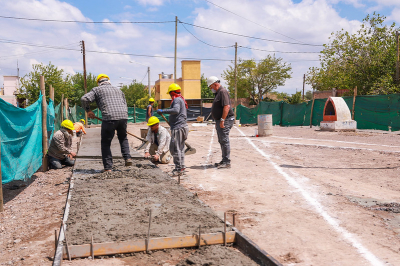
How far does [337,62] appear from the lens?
34.5 m

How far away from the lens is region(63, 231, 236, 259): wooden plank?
3193mm

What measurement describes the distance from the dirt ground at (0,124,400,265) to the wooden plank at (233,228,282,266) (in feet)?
0.65

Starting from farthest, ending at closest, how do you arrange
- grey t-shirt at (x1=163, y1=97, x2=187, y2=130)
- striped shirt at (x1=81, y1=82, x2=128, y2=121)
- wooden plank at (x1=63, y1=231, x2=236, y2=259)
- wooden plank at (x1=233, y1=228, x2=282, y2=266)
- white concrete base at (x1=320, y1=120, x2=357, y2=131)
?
white concrete base at (x1=320, y1=120, x2=357, y2=131) → grey t-shirt at (x1=163, y1=97, x2=187, y2=130) → striped shirt at (x1=81, y1=82, x2=128, y2=121) → wooden plank at (x1=63, y1=231, x2=236, y2=259) → wooden plank at (x1=233, y1=228, x2=282, y2=266)

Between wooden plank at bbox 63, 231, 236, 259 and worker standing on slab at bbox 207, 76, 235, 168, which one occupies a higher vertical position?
Result: worker standing on slab at bbox 207, 76, 235, 168

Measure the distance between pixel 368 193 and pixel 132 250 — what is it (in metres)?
3.98

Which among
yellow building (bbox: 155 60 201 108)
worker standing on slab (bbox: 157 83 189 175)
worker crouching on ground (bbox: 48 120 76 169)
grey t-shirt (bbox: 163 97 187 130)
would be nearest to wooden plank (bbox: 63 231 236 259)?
worker standing on slab (bbox: 157 83 189 175)

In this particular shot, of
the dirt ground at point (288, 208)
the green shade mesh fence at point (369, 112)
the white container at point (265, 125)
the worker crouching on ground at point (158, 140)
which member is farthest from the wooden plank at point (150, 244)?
the green shade mesh fence at point (369, 112)

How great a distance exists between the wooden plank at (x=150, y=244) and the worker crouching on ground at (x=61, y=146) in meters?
5.97

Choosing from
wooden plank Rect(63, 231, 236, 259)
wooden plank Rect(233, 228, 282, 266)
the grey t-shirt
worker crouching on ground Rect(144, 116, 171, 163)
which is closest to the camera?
wooden plank Rect(233, 228, 282, 266)

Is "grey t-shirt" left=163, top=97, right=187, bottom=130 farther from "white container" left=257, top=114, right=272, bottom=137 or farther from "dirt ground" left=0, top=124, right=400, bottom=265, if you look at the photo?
"white container" left=257, top=114, right=272, bottom=137

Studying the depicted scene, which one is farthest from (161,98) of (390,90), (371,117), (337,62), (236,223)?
(236,223)

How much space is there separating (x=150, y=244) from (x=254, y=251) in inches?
39.2

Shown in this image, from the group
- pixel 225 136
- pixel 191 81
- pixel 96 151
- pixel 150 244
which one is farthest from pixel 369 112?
pixel 191 81

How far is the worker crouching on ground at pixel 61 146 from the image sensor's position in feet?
28.4
